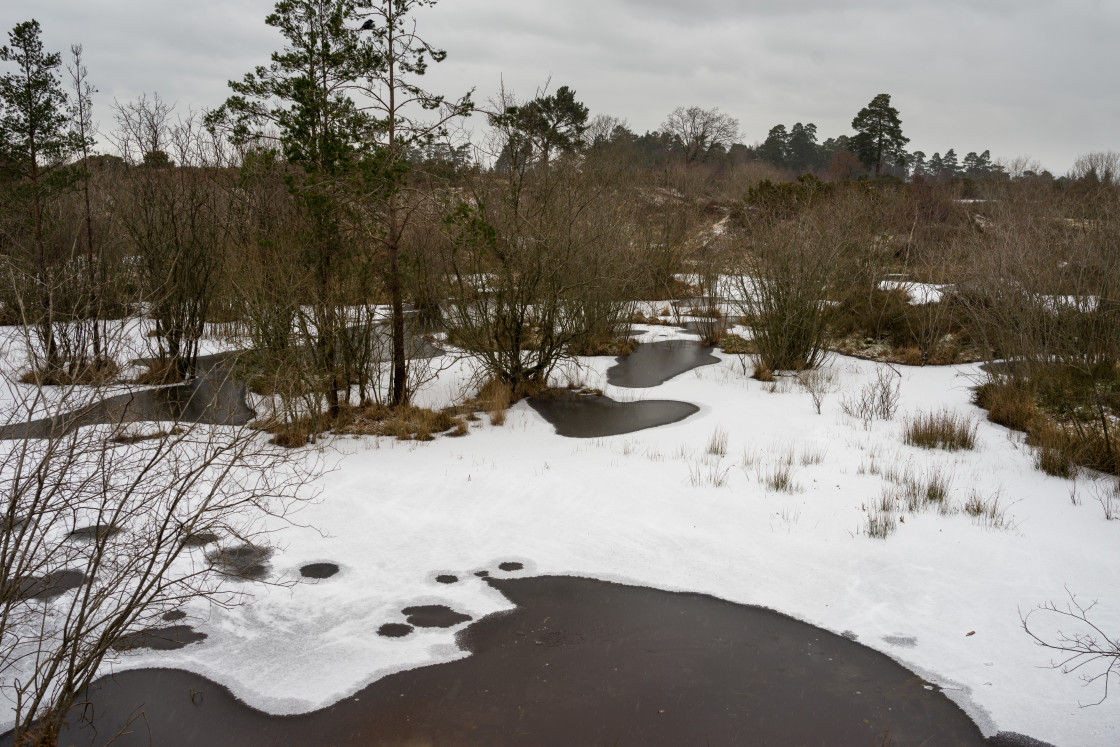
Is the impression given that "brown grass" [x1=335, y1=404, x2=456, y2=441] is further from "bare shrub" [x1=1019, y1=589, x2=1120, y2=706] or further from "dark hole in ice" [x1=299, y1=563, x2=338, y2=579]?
"bare shrub" [x1=1019, y1=589, x2=1120, y2=706]

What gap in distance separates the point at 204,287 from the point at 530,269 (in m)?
6.74

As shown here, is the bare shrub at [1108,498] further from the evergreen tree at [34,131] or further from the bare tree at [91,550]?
the evergreen tree at [34,131]

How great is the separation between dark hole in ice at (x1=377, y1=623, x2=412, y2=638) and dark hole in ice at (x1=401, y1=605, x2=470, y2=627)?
8 centimetres

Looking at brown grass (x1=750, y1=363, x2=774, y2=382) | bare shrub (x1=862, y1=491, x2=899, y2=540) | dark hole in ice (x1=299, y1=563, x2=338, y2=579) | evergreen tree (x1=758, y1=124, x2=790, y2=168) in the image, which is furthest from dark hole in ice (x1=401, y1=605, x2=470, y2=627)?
evergreen tree (x1=758, y1=124, x2=790, y2=168)

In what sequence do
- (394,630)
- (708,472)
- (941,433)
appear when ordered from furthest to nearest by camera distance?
(941,433), (708,472), (394,630)

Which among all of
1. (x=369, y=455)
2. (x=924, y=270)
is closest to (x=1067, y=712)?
(x=369, y=455)

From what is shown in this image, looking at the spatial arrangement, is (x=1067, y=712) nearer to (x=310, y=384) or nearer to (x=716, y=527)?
(x=716, y=527)

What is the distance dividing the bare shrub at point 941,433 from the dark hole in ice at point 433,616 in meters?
7.58

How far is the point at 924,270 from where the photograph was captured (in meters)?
20.7

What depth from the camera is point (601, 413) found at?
39.3 feet

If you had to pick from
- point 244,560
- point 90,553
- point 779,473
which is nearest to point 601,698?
point 244,560

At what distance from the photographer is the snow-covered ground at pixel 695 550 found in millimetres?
4957

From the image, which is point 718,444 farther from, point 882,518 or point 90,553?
point 90,553

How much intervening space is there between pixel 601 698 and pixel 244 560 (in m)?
3.65
